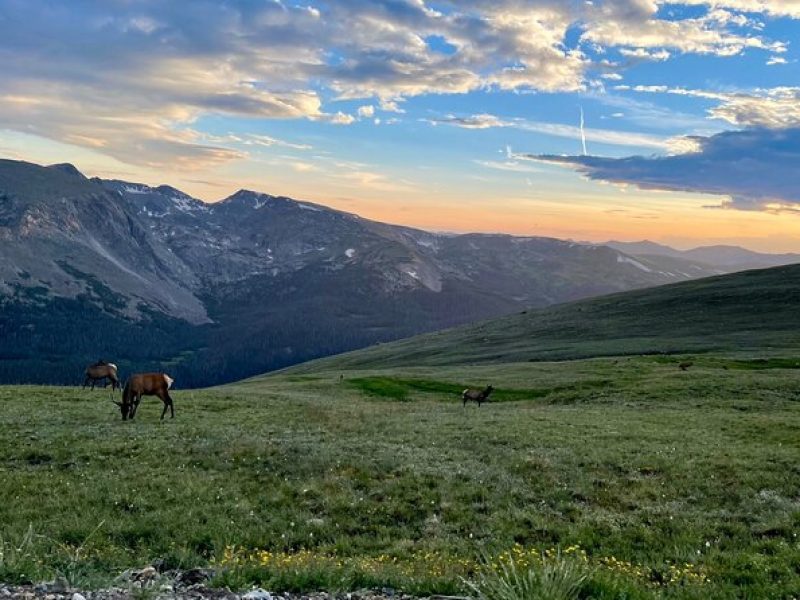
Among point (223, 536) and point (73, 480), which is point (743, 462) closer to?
point (223, 536)

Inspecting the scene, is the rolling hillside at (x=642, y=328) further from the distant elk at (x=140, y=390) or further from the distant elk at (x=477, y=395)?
the distant elk at (x=140, y=390)

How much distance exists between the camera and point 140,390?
1351 inches

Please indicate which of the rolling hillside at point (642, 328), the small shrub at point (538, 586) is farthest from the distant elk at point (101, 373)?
the rolling hillside at point (642, 328)

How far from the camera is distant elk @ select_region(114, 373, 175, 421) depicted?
33781mm

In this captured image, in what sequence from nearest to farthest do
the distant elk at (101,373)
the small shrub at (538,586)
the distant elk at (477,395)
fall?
the small shrub at (538,586) < the distant elk at (477,395) < the distant elk at (101,373)

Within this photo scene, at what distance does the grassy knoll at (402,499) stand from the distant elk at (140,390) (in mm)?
1189

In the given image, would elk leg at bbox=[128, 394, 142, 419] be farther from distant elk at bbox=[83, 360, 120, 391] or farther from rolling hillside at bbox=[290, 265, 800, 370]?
rolling hillside at bbox=[290, 265, 800, 370]

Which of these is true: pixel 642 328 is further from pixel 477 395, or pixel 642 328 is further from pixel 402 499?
pixel 402 499

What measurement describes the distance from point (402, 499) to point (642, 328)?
124042 millimetres

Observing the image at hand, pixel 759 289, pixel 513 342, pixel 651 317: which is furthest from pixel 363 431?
pixel 759 289

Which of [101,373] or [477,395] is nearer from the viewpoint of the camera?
[477,395]

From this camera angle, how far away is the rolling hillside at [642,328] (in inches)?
4215

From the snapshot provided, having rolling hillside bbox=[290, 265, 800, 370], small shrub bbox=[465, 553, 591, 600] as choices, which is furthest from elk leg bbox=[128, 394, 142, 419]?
rolling hillside bbox=[290, 265, 800, 370]

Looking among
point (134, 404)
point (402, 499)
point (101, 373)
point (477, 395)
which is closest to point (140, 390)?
point (134, 404)
